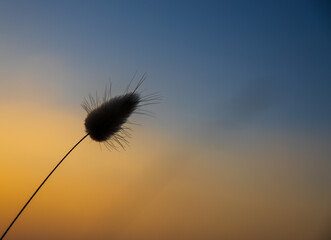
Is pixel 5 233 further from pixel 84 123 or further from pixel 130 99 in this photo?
pixel 130 99

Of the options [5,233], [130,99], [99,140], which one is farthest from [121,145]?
[5,233]

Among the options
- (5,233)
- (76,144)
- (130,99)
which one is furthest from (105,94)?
(5,233)

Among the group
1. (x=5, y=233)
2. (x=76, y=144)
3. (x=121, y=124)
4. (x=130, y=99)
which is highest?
(x=130, y=99)

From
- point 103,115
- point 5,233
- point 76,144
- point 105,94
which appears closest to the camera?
point 5,233

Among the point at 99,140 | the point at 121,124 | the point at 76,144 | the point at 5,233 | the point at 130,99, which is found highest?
the point at 130,99

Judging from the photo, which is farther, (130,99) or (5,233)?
(130,99)

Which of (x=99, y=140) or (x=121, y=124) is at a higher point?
(x=121, y=124)

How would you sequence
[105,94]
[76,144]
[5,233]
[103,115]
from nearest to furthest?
[5,233], [76,144], [103,115], [105,94]

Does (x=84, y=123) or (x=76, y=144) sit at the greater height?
(x=84, y=123)

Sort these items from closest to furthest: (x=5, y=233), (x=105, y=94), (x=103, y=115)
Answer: (x=5, y=233) → (x=103, y=115) → (x=105, y=94)

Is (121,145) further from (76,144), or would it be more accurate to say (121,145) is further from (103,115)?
(76,144)
